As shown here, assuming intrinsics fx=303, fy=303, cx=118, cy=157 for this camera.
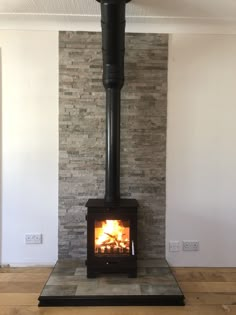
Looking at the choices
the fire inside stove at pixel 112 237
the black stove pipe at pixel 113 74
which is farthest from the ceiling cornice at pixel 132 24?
the fire inside stove at pixel 112 237

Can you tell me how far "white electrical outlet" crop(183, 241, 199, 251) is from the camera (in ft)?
10.5

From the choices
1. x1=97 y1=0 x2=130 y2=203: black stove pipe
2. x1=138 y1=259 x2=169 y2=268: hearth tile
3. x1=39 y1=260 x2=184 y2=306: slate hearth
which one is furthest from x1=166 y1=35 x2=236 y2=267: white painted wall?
x1=97 y1=0 x2=130 y2=203: black stove pipe

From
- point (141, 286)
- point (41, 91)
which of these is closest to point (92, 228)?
point (141, 286)

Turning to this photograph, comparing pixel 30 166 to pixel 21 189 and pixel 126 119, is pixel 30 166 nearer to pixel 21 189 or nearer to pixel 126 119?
pixel 21 189

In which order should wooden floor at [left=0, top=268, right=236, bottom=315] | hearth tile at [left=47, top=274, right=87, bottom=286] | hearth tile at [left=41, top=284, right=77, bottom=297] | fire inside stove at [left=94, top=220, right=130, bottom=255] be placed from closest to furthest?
wooden floor at [left=0, top=268, right=236, bottom=315] < hearth tile at [left=41, top=284, right=77, bottom=297] < hearth tile at [left=47, top=274, right=87, bottom=286] < fire inside stove at [left=94, top=220, right=130, bottom=255]

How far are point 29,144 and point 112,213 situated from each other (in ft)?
3.76

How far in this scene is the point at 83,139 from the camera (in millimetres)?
3145

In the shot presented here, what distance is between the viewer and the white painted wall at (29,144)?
311 centimetres

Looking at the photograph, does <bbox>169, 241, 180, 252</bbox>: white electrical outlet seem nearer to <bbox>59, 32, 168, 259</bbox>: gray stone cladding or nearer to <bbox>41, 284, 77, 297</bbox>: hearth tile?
<bbox>59, 32, 168, 259</bbox>: gray stone cladding

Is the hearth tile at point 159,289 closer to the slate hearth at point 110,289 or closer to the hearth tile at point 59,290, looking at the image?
the slate hearth at point 110,289

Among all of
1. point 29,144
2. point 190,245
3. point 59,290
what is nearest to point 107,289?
point 59,290

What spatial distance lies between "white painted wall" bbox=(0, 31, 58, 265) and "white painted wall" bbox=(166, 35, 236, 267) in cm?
122

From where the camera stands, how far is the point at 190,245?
3.19m

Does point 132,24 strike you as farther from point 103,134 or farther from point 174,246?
point 174,246
